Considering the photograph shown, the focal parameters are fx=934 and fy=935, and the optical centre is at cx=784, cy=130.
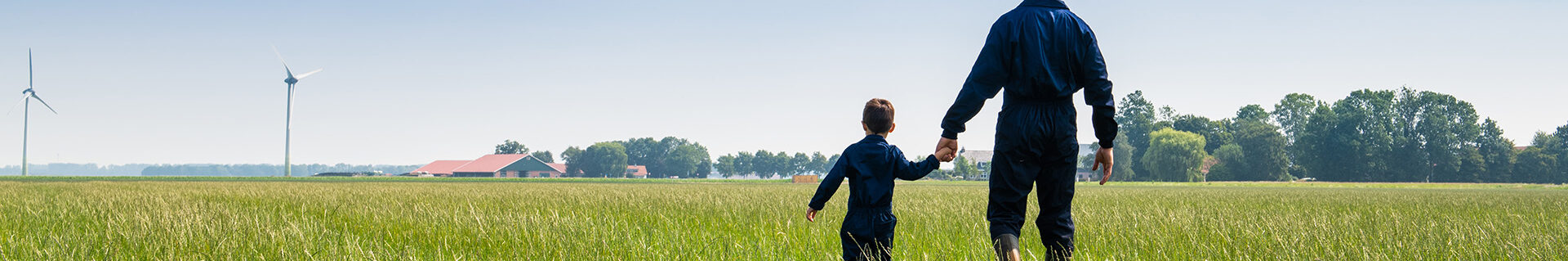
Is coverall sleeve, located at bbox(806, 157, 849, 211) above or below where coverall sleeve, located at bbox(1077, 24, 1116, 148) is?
below

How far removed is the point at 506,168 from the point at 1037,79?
147 m

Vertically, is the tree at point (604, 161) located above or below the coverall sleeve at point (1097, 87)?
above

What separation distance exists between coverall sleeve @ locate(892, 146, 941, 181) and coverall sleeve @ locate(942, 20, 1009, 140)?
11.2 inches

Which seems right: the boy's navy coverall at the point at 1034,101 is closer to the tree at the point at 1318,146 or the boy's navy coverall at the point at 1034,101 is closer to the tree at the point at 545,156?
the tree at the point at 1318,146

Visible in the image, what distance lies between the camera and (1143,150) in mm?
109375

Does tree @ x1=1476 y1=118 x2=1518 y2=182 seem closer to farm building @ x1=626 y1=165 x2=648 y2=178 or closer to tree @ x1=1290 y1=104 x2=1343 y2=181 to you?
tree @ x1=1290 y1=104 x2=1343 y2=181

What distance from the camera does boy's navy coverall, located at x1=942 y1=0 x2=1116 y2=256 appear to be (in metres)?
3.69

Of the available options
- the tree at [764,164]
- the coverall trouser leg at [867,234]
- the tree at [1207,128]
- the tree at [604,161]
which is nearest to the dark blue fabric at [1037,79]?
the coverall trouser leg at [867,234]

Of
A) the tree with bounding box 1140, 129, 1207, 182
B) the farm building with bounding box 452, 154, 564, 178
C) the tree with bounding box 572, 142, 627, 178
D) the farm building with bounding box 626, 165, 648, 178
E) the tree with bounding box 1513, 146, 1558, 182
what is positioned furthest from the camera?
the farm building with bounding box 626, 165, 648, 178

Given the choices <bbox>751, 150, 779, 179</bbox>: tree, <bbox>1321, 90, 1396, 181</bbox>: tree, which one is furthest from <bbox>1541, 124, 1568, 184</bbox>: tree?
<bbox>751, 150, 779, 179</bbox>: tree

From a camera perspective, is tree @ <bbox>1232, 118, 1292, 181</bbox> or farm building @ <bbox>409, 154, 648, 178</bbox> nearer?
tree @ <bbox>1232, 118, 1292, 181</bbox>

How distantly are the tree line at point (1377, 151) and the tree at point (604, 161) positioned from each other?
8959cm

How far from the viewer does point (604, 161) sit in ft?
533

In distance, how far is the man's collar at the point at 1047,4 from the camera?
394cm
